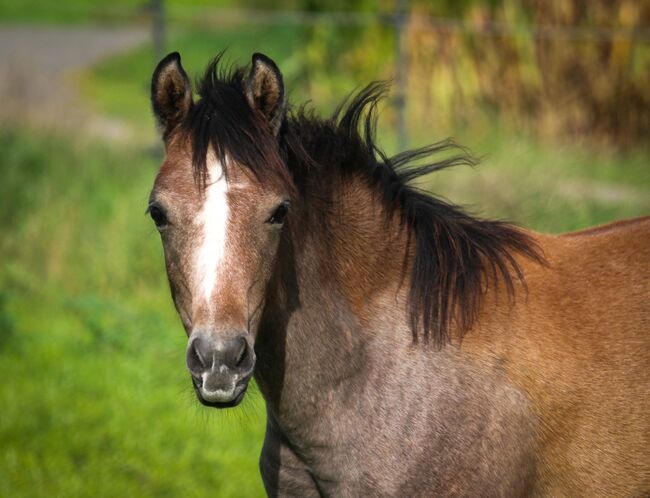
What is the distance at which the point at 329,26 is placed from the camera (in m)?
12.2

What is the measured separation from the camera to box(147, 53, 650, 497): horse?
312 centimetres

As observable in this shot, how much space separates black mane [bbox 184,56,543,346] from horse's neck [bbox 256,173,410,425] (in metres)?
0.12

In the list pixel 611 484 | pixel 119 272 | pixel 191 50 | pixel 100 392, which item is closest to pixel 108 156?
pixel 119 272

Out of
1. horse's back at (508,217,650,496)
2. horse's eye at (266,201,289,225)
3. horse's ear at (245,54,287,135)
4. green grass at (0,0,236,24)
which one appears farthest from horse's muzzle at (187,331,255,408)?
green grass at (0,0,236,24)

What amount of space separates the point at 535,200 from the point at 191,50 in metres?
11.7

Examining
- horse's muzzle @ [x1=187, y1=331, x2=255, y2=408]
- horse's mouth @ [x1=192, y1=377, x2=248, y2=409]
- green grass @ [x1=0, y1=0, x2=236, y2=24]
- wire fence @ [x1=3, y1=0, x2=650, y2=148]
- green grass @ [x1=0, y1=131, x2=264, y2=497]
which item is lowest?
green grass @ [x1=0, y1=131, x2=264, y2=497]

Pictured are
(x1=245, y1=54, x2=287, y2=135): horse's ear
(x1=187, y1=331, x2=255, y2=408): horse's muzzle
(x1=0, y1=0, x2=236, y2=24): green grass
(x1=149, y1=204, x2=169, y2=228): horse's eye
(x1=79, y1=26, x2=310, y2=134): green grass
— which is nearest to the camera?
(x1=187, y1=331, x2=255, y2=408): horse's muzzle

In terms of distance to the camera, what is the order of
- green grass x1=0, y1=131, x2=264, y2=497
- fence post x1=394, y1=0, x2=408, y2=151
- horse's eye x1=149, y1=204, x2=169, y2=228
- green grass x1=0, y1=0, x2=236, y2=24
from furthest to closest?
green grass x1=0, y1=0, x2=236, y2=24
fence post x1=394, y1=0, x2=408, y2=151
green grass x1=0, y1=131, x2=264, y2=497
horse's eye x1=149, y1=204, x2=169, y2=228

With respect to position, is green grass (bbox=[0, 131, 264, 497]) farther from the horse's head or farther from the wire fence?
the wire fence

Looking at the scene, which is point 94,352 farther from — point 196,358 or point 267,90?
point 196,358

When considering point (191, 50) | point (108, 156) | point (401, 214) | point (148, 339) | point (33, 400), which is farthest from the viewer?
point (191, 50)

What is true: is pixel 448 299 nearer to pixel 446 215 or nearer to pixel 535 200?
pixel 446 215

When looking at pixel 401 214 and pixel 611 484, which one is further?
pixel 401 214

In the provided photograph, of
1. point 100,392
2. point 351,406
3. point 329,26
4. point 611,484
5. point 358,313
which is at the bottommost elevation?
point 100,392
